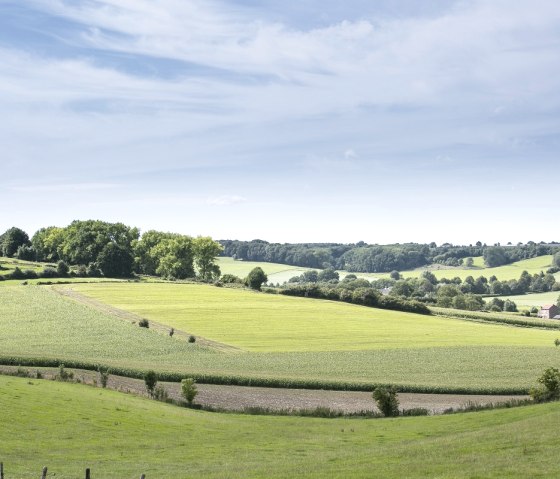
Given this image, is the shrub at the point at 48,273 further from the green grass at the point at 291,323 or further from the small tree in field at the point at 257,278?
the small tree in field at the point at 257,278

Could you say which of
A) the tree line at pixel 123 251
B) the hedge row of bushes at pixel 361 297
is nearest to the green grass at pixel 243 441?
the hedge row of bushes at pixel 361 297

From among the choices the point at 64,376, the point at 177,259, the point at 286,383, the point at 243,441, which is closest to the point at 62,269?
the point at 177,259

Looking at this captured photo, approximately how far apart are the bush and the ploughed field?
434 inches

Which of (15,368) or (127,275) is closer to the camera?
(15,368)

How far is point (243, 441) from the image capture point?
113 ft

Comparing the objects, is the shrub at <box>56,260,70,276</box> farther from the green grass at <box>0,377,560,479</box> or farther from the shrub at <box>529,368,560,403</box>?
the shrub at <box>529,368,560,403</box>

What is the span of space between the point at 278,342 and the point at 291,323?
55.1ft

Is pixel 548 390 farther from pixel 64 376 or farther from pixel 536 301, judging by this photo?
pixel 536 301

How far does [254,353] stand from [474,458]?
164 ft

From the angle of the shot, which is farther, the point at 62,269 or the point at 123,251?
the point at 123,251

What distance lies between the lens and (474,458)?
983 inches

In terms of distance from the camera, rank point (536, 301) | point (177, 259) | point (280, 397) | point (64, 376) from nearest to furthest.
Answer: point (64, 376), point (280, 397), point (177, 259), point (536, 301)

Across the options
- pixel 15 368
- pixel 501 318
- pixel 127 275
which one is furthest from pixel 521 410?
pixel 127 275

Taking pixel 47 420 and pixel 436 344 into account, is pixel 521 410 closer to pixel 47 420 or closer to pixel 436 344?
pixel 47 420
